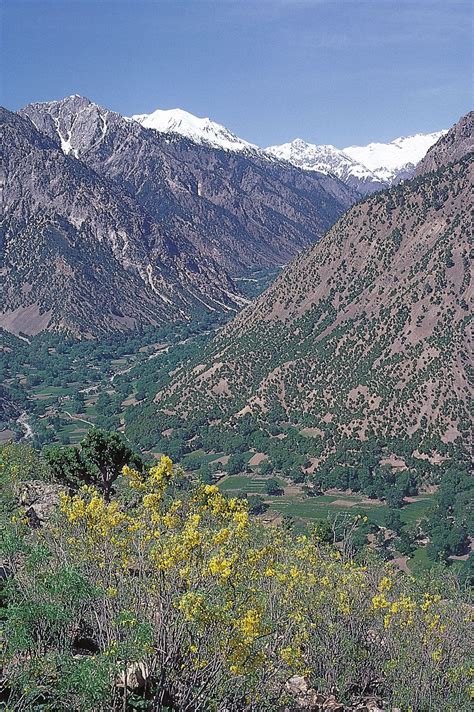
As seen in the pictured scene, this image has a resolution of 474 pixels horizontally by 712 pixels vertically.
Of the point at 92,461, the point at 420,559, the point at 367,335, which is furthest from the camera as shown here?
the point at 367,335

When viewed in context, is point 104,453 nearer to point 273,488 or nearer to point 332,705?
point 332,705

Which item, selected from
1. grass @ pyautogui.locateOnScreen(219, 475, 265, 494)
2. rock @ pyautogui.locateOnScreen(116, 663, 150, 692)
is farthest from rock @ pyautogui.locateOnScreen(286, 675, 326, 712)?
grass @ pyautogui.locateOnScreen(219, 475, 265, 494)

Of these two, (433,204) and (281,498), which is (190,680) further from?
(433,204)

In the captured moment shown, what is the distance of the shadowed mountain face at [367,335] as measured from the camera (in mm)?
129125

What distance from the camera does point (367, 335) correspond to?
150m

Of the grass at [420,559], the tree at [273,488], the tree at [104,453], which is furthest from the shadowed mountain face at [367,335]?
the tree at [104,453]

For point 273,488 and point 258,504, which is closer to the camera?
point 258,504

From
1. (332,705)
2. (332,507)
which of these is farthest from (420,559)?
(332,705)

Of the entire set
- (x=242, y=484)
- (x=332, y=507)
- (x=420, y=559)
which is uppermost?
(x=242, y=484)

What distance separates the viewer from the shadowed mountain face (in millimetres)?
129125

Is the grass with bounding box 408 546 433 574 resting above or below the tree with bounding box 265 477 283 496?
below

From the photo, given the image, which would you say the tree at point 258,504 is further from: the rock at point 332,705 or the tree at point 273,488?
the rock at point 332,705

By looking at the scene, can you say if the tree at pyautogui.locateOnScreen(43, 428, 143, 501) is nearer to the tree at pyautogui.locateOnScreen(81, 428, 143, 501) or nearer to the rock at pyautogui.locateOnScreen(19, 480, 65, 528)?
the tree at pyautogui.locateOnScreen(81, 428, 143, 501)

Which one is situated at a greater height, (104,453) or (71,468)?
(104,453)
